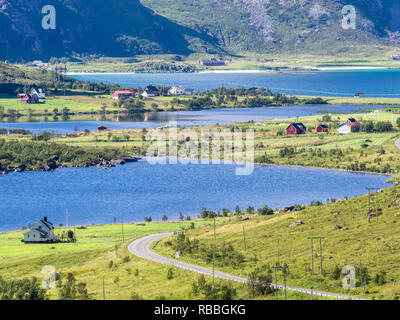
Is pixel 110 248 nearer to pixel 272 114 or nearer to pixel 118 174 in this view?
pixel 118 174

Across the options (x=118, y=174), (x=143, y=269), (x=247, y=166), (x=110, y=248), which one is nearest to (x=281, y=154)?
(x=247, y=166)

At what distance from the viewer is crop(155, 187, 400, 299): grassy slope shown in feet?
157

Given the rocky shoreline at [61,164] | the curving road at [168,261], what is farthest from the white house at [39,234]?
the rocky shoreline at [61,164]

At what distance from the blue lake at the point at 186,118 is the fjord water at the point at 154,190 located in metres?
37.8

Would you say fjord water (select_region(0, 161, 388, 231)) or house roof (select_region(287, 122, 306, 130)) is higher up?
house roof (select_region(287, 122, 306, 130))

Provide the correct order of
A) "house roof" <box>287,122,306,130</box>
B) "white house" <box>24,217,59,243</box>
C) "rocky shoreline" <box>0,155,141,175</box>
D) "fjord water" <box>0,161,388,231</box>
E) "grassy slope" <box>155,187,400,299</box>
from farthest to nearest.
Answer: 1. "house roof" <box>287,122,306,130</box>
2. "rocky shoreline" <box>0,155,141,175</box>
3. "fjord water" <box>0,161,388,231</box>
4. "white house" <box>24,217,59,243</box>
5. "grassy slope" <box>155,187,400,299</box>

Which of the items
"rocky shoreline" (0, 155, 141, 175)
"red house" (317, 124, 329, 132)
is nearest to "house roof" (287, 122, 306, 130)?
"red house" (317, 124, 329, 132)

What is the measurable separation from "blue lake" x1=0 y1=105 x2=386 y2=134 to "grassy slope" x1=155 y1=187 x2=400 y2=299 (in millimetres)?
83473

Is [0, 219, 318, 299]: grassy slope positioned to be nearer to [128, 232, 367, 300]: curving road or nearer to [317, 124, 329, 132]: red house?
[128, 232, 367, 300]: curving road

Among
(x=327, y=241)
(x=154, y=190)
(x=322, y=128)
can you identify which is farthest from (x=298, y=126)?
(x=327, y=241)

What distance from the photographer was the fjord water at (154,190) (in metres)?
85.2

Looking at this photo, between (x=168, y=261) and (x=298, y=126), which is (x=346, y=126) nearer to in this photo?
(x=298, y=126)

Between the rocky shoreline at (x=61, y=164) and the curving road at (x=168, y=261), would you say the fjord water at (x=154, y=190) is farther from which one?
the curving road at (x=168, y=261)
